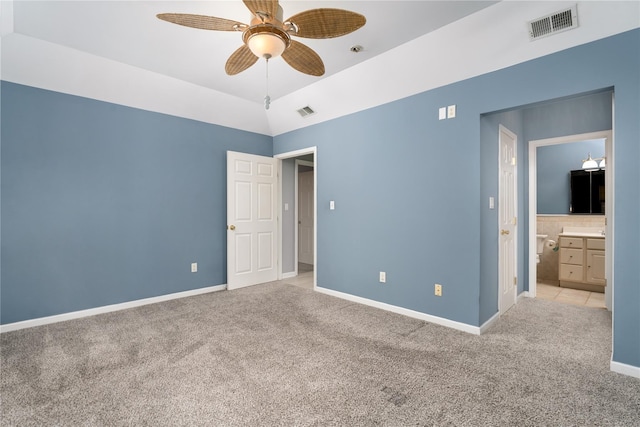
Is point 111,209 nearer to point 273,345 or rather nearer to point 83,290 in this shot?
point 83,290

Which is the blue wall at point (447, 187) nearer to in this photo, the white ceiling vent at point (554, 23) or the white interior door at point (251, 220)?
the white ceiling vent at point (554, 23)

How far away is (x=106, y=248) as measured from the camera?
3.73 meters

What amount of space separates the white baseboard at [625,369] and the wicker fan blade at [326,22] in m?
3.09

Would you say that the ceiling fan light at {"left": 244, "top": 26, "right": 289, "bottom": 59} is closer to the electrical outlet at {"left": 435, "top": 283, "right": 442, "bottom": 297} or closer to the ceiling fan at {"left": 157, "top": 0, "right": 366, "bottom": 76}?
the ceiling fan at {"left": 157, "top": 0, "right": 366, "bottom": 76}

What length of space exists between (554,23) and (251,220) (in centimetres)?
425

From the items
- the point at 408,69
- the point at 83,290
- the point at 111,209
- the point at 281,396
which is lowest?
the point at 281,396

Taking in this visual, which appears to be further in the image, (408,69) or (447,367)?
(408,69)

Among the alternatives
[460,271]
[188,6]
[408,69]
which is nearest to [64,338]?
[188,6]

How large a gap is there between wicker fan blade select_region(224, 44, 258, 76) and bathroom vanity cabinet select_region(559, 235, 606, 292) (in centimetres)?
521

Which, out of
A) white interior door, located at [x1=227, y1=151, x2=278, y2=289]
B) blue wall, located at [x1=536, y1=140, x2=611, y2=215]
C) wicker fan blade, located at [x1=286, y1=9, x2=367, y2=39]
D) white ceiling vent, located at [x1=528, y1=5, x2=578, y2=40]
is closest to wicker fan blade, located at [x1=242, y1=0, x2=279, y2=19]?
wicker fan blade, located at [x1=286, y1=9, x2=367, y2=39]

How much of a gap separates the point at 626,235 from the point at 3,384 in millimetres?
4654

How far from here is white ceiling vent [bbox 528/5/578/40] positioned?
2.27 m

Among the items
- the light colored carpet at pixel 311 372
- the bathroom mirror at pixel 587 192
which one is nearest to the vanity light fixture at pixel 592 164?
the bathroom mirror at pixel 587 192

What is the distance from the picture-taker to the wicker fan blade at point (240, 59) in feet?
7.58
